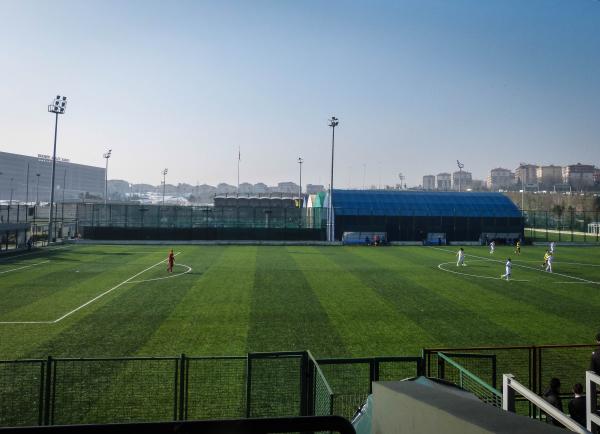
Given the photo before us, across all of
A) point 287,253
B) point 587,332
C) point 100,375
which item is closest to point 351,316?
point 587,332

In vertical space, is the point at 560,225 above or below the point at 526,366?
above

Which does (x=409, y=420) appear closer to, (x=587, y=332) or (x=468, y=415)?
(x=468, y=415)

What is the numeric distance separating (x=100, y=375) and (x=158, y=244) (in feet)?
141

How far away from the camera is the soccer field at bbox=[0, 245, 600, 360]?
1585 cm

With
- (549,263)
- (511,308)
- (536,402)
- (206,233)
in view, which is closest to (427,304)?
(511,308)

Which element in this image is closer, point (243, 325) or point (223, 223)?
point (243, 325)

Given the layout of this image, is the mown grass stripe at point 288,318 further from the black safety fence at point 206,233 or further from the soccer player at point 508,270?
the black safety fence at point 206,233

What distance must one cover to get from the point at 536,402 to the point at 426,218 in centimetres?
5755

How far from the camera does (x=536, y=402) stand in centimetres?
391

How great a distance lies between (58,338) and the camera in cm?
1608

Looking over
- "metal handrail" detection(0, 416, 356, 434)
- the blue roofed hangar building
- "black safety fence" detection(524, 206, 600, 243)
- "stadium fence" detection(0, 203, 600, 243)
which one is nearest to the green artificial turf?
"metal handrail" detection(0, 416, 356, 434)

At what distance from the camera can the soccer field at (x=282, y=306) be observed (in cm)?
1585

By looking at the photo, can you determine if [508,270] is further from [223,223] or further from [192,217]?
[192,217]

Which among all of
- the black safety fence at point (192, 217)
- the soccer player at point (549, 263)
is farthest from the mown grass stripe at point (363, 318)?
the black safety fence at point (192, 217)
